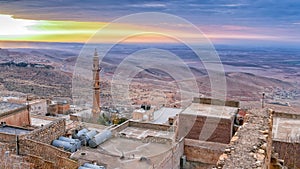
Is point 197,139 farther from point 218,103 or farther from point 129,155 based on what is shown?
point 129,155

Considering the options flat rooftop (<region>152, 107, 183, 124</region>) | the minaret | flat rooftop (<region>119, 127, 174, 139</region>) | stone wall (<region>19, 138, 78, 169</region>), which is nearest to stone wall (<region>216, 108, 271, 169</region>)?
stone wall (<region>19, 138, 78, 169</region>)

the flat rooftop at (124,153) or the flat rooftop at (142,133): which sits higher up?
the flat rooftop at (124,153)

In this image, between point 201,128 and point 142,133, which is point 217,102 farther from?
point 142,133

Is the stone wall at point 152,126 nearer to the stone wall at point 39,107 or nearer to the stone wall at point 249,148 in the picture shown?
the stone wall at point 249,148

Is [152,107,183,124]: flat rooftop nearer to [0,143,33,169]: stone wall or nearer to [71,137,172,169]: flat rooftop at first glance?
[71,137,172,169]: flat rooftop

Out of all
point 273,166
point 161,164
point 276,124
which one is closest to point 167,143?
point 161,164

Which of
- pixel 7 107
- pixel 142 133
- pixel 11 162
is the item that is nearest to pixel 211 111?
pixel 142 133

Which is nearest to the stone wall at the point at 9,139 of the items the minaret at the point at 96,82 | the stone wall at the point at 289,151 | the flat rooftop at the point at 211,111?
the flat rooftop at the point at 211,111
